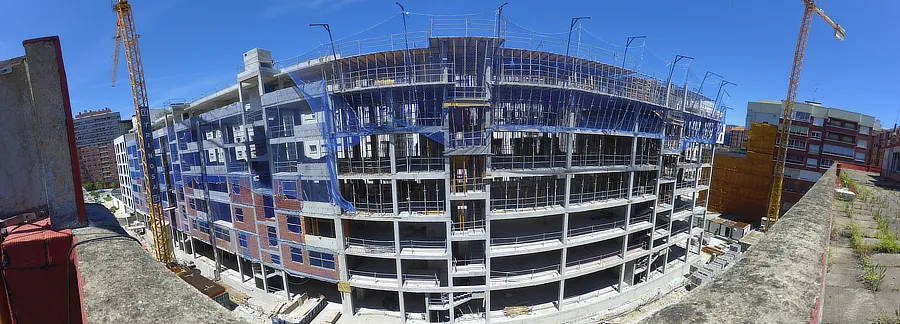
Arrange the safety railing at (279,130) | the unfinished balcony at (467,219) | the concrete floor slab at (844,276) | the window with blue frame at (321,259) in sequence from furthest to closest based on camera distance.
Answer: the safety railing at (279,130), the window with blue frame at (321,259), the unfinished balcony at (467,219), the concrete floor slab at (844,276)

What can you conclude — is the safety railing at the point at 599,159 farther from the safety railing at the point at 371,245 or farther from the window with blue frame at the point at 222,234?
the window with blue frame at the point at 222,234

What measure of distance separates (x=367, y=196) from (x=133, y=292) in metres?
12.8

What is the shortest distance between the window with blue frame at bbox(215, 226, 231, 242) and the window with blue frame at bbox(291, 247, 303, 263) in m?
7.64

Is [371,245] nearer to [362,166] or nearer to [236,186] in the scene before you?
[362,166]

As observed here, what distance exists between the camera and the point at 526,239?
1688 centimetres

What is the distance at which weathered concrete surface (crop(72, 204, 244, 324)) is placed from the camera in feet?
8.41

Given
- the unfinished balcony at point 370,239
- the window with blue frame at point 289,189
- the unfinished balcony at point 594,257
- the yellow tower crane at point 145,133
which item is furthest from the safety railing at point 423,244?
the yellow tower crane at point 145,133

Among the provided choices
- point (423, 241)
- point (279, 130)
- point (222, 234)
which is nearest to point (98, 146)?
point (222, 234)

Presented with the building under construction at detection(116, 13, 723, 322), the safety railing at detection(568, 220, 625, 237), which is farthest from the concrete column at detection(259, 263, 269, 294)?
the safety railing at detection(568, 220, 625, 237)

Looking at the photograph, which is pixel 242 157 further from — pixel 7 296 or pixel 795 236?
pixel 795 236

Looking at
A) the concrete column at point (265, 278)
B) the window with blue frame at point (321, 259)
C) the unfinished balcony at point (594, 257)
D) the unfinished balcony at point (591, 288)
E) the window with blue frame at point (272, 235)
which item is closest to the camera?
the window with blue frame at point (321, 259)

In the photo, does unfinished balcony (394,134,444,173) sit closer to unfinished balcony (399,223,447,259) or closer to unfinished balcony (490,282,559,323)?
unfinished balcony (399,223,447,259)

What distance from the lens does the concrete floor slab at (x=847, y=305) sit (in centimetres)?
288

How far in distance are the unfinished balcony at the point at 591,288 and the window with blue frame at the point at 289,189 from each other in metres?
16.5
